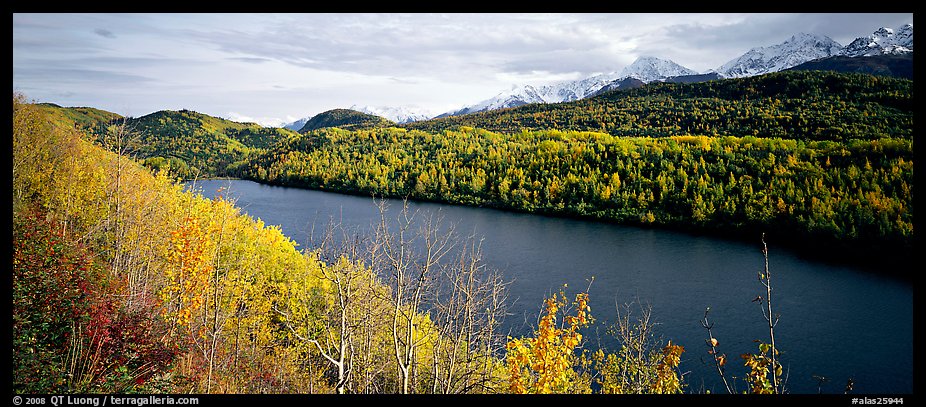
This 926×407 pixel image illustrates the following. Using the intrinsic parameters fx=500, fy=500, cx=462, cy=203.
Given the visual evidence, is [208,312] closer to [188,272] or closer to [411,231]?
[188,272]

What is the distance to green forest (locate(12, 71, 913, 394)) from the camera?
21.5 ft

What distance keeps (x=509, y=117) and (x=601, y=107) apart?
16.8 m

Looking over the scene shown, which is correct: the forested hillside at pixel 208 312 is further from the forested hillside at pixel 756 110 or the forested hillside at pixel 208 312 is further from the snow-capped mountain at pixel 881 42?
the snow-capped mountain at pixel 881 42

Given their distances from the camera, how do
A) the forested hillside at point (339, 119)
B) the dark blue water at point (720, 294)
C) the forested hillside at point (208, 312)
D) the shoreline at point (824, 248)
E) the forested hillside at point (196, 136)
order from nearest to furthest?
the forested hillside at point (208, 312) < the dark blue water at point (720, 294) < the shoreline at point (824, 248) < the forested hillside at point (196, 136) < the forested hillside at point (339, 119)

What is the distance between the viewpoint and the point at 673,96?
73.0 m

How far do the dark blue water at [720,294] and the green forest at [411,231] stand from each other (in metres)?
0.95

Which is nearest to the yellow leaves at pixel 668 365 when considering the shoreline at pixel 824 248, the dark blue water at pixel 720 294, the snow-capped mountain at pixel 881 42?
the dark blue water at pixel 720 294

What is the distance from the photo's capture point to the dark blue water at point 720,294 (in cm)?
1430

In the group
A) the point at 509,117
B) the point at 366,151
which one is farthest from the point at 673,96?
the point at 366,151

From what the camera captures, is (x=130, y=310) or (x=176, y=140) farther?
(x=176, y=140)

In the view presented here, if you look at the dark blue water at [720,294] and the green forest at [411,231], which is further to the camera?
the dark blue water at [720,294]

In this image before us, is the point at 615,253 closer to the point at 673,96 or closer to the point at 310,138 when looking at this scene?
the point at 673,96
